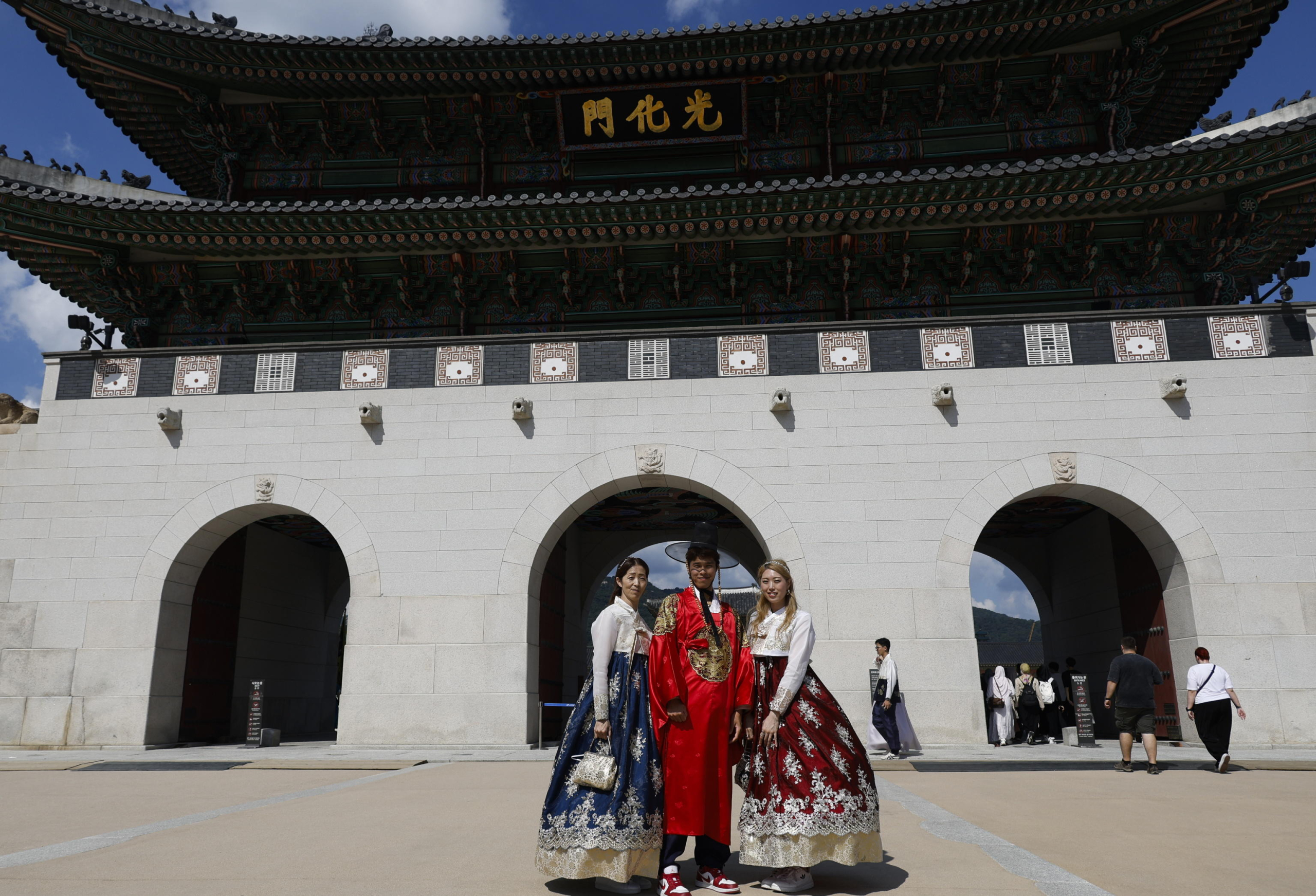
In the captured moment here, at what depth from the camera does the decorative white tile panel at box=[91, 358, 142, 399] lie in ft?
43.5

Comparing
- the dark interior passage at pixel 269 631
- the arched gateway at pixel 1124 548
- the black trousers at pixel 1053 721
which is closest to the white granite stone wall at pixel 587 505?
the arched gateway at pixel 1124 548

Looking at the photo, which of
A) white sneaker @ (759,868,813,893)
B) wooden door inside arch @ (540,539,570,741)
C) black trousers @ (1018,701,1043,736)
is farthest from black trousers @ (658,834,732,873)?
black trousers @ (1018,701,1043,736)

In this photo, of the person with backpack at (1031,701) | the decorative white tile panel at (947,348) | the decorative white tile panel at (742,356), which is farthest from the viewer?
the person with backpack at (1031,701)

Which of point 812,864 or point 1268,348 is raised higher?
point 1268,348

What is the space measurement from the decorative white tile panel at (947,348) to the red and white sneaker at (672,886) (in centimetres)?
984

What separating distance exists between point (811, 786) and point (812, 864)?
36 cm

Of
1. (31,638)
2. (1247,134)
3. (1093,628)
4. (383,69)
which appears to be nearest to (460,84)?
(383,69)

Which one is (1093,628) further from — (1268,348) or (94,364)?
(94,364)

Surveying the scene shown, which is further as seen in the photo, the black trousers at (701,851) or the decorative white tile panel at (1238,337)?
the decorative white tile panel at (1238,337)

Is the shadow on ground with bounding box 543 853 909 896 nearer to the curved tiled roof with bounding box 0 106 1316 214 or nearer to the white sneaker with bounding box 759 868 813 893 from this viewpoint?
the white sneaker with bounding box 759 868 813 893

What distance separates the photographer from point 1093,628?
1541 cm

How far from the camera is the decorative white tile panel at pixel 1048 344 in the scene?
41.0 feet

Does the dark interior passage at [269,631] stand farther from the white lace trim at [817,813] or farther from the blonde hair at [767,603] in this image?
the white lace trim at [817,813]

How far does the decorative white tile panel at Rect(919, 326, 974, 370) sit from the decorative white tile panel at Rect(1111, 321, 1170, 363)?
2.05m
